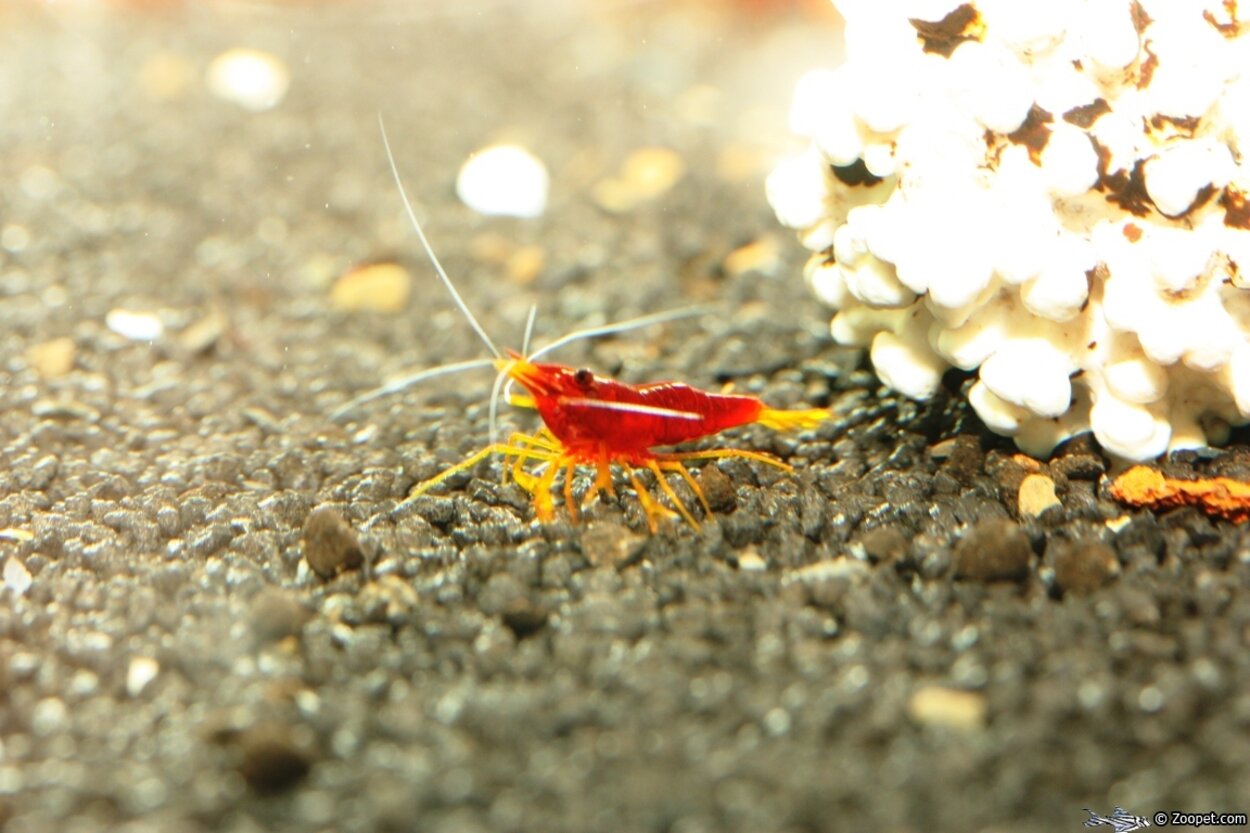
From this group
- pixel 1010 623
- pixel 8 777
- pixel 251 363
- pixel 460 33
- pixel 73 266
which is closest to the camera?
pixel 8 777

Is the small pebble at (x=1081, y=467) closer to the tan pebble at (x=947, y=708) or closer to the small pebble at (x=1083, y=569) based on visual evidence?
the small pebble at (x=1083, y=569)

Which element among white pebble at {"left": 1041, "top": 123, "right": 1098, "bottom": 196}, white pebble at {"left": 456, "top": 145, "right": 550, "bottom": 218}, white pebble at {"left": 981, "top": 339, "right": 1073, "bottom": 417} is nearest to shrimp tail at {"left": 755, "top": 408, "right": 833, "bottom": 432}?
white pebble at {"left": 981, "top": 339, "right": 1073, "bottom": 417}

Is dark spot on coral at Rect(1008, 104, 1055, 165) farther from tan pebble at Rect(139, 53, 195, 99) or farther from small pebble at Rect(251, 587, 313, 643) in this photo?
tan pebble at Rect(139, 53, 195, 99)

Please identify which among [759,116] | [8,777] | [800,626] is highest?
[8,777]

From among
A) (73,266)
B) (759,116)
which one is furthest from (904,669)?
(759,116)

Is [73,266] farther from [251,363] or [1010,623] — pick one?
[1010,623]

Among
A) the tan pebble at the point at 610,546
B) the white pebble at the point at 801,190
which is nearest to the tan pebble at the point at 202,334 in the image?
the tan pebble at the point at 610,546

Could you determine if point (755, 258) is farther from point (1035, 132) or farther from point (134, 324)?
point (134, 324)
